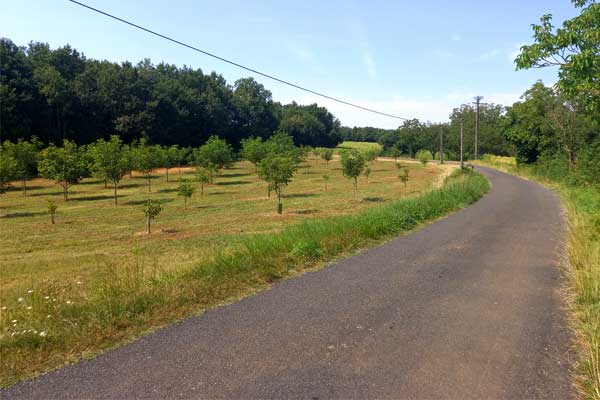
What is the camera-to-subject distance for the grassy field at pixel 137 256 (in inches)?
192

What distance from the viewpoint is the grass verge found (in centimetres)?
442

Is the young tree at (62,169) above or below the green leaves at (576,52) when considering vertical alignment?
below

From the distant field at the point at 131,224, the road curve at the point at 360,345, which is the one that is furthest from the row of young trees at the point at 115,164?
the road curve at the point at 360,345

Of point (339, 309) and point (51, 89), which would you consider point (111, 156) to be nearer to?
point (51, 89)

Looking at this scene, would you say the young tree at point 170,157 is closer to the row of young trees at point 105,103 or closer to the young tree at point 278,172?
the row of young trees at point 105,103

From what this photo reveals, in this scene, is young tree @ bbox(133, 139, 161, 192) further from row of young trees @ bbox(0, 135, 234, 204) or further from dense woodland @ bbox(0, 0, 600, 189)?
dense woodland @ bbox(0, 0, 600, 189)

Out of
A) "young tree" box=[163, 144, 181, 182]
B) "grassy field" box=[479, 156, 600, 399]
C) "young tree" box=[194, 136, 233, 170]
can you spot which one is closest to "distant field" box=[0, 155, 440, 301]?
"grassy field" box=[479, 156, 600, 399]

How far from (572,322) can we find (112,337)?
5.90m

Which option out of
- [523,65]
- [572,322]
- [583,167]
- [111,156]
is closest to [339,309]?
[572,322]

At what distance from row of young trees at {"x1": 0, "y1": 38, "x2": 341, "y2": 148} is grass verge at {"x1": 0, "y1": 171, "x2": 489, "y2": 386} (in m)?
55.6

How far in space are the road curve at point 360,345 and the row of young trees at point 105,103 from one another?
58.0 meters

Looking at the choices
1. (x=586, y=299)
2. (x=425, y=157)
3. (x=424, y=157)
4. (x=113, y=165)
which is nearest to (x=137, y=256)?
(x=586, y=299)

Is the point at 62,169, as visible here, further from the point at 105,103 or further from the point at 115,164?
the point at 105,103

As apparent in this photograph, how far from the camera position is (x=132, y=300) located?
18.4 ft
